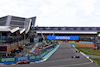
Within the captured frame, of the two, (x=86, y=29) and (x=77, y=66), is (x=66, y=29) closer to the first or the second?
(x=86, y=29)

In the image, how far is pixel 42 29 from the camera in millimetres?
116188

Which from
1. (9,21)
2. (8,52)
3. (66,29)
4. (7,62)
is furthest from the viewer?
(66,29)

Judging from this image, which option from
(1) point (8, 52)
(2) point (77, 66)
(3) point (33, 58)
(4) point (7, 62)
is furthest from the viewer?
(1) point (8, 52)

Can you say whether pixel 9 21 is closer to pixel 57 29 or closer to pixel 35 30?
pixel 35 30

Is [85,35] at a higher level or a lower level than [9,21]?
lower

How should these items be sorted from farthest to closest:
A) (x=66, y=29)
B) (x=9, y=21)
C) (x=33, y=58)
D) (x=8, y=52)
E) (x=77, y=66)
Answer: (x=66, y=29)
(x=9, y=21)
(x=8, y=52)
(x=33, y=58)
(x=77, y=66)

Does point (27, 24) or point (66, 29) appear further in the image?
point (66, 29)

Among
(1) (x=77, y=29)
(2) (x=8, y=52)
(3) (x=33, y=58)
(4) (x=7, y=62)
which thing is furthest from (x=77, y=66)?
(1) (x=77, y=29)

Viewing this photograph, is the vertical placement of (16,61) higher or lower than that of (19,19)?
lower

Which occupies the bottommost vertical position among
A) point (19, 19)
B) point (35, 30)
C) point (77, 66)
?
point (77, 66)

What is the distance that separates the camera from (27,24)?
97.7 m

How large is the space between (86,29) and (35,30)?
39554mm

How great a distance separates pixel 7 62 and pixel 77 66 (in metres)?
14.2

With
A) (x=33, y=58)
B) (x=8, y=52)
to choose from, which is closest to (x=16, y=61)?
(x=33, y=58)
